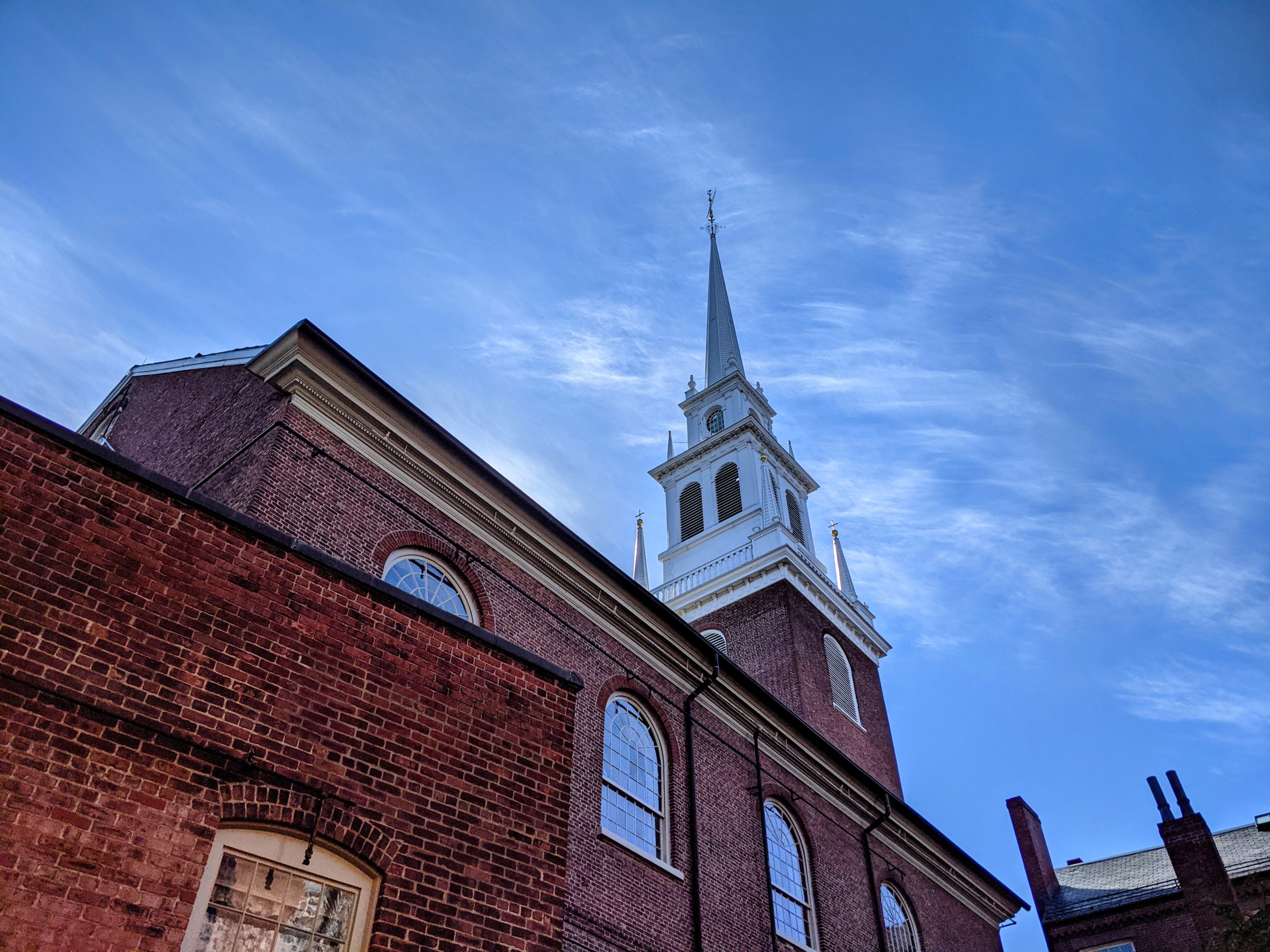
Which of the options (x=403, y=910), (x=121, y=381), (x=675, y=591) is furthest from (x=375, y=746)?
(x=675, y=591)

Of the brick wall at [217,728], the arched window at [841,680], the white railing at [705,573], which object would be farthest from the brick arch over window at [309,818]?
the white railing at [705,573]

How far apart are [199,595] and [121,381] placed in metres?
12.8

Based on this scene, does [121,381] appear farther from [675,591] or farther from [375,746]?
[675,591]

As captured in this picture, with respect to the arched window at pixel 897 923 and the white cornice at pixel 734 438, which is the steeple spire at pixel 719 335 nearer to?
the white cornice at pixel 734 438

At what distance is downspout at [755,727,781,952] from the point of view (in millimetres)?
16328

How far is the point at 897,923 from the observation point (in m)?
20.8

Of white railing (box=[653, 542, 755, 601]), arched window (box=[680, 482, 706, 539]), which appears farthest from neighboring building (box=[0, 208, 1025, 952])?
arched window (box=[680, 482, 706, 539])

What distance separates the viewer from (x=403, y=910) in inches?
255

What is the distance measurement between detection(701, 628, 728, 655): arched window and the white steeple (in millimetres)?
626

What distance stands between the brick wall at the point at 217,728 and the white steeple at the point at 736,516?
20.7 m

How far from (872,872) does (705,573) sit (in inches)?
437

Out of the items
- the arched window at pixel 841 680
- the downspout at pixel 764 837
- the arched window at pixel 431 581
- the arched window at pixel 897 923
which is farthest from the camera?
the arched window at pixel 841 680

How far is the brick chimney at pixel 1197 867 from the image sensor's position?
2584cm

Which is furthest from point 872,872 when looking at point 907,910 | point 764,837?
point 764,837
